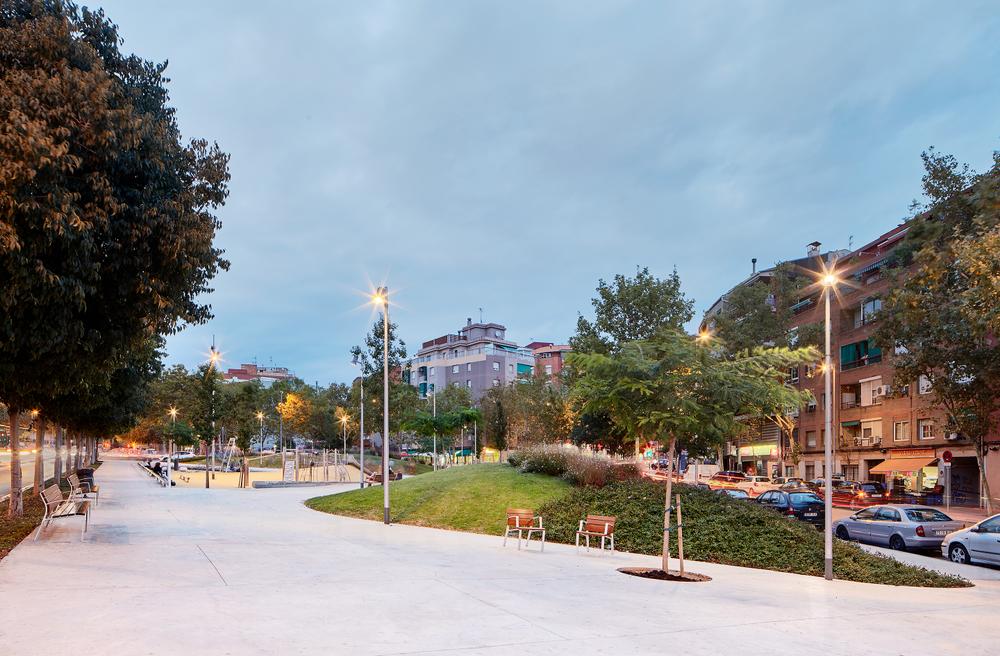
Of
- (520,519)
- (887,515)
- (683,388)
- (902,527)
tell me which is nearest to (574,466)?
(520,519)

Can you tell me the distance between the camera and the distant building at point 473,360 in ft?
422

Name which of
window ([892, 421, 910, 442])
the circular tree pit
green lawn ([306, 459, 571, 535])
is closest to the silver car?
green lawn ([306, 459, 571, 535])

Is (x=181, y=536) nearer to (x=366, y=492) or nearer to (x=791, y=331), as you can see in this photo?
(x=366, y=492)

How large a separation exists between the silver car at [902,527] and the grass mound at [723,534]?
6.23 m

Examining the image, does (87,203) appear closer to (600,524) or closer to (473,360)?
(600,524)

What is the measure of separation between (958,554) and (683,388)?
11439 mm

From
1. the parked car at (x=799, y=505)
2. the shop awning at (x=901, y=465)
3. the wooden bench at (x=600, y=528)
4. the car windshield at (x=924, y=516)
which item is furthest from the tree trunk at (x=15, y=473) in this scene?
the shop awning at (x=901, y=465)

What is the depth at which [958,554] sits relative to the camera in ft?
63.2

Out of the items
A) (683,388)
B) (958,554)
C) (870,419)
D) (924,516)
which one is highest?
(683,388)

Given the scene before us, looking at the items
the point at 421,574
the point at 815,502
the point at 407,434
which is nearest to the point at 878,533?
the point at 815,502

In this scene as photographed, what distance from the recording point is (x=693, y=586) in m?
12.3

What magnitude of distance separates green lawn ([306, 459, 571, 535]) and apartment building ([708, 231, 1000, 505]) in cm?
2466

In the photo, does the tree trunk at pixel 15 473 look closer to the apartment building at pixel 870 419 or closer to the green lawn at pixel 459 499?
the green lawn at pixel 459 499

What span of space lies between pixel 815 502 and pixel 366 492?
53.1 feet
